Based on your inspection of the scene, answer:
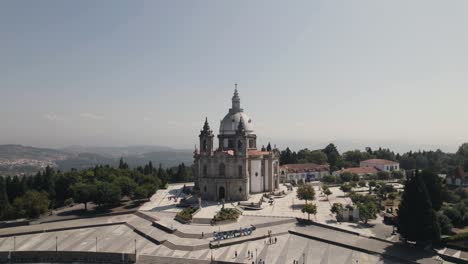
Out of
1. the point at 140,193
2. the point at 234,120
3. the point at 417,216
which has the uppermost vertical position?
the point at 234,120

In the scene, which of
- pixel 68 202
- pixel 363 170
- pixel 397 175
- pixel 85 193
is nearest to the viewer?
pixel 85 193

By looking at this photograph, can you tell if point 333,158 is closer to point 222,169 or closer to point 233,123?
point 233,123

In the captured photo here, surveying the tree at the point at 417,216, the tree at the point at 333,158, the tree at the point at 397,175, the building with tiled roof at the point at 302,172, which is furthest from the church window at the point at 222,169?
the tree at the point at 397,175

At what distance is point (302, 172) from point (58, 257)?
5908 centimetres

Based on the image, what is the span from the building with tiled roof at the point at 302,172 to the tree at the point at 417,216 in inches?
1740

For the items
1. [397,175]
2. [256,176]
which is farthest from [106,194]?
[397,175]

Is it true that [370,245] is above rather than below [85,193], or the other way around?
below

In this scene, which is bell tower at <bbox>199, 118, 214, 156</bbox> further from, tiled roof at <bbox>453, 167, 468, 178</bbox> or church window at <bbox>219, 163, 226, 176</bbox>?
tiled roof at <bbox>453, 167, 468, 178</bbox>

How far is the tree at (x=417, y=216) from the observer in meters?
33.1

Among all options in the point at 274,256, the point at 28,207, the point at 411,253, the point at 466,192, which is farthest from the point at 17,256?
the point at 466,192

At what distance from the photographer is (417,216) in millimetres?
33500

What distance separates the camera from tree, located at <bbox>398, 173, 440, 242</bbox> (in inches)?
1303

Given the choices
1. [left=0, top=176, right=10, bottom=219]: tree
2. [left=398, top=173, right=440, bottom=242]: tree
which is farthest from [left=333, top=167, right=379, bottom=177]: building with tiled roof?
[left=0, top=176, right=10, bottom=219]: tree

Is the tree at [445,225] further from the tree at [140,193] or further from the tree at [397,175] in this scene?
the tree at [397,175]
